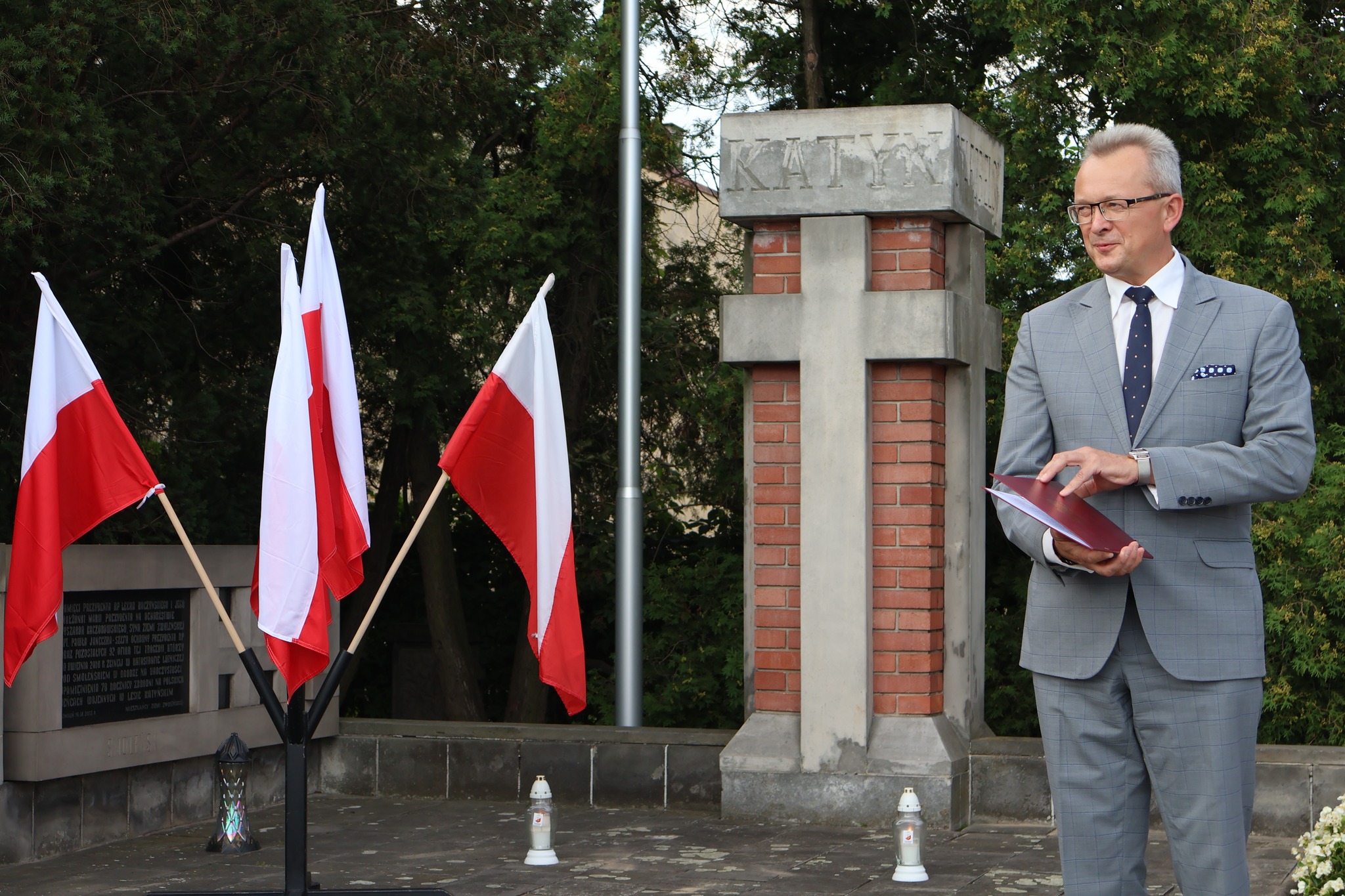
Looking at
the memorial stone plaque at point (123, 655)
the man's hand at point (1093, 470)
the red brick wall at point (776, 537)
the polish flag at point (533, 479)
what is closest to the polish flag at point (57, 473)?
the polish flag at point (533, 479)

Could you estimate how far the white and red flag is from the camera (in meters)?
5.13

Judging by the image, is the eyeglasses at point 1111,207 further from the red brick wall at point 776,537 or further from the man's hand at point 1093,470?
the red brick wall at point 776,537

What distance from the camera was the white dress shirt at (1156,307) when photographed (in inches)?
134

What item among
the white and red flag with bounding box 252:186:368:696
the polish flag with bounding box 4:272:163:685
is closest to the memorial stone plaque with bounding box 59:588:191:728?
the polish flag with bounding box 4:272:163:685

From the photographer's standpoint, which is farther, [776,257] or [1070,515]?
[776,257]

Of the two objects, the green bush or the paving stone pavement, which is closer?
the paving stone pavement

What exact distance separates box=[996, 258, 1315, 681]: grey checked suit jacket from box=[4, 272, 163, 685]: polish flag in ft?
11.1

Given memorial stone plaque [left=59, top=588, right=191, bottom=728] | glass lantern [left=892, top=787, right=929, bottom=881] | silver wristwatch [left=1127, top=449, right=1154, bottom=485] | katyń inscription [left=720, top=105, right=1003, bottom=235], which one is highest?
katyń inscription [left=720, top=105, right=1003, bottom=235]

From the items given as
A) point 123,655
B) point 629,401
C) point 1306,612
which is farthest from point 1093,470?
point 629,401

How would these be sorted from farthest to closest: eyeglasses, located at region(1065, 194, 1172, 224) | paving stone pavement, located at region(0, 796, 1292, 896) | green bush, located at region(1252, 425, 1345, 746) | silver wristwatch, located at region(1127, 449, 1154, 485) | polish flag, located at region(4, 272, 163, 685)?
green bush, located at region(1252, 425, 1345, 746)
paving stone pavement, located at region(0, 796, 1292, 896)
polish flag, located at region(4, 272, 163, 685)
eyeglasses, located at region(1065, 194, 1172, 224)
silver wristwatch, located at region(1127, 449, 1154, 485)

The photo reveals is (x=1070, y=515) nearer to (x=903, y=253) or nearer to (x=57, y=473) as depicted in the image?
(x=57, y=473)

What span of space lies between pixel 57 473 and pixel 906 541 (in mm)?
3717

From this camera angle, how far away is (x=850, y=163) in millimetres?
7344

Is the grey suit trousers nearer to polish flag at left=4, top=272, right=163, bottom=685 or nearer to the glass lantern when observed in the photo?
the glass lantern
